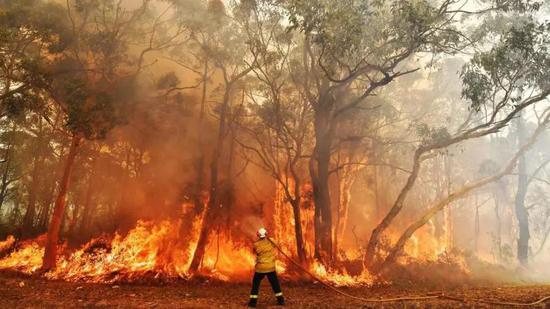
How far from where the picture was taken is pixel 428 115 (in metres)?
30.0

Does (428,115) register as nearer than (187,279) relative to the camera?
No

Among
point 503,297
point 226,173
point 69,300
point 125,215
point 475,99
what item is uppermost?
point 475,99

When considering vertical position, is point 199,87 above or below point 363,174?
above

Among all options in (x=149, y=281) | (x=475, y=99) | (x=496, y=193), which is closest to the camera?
(x=475, y=99)

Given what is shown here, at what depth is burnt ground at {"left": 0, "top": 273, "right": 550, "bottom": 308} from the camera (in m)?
10.4

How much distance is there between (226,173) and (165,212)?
3817mm

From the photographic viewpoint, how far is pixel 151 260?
1644 cm

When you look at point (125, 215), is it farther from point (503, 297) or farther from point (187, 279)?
point (503, 297)

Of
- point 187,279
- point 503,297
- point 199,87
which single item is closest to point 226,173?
point 199,87

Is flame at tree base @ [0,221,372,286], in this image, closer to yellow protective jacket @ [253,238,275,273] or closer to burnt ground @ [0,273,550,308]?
burnt ground @ [0,273,550,308]

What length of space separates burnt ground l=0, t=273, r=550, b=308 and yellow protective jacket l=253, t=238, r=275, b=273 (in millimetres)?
1038

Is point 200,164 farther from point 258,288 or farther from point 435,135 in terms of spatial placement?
point 435,135

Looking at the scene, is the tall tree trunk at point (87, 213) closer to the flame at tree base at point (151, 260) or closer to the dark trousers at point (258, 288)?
the flame at tree base at point (151, 260)

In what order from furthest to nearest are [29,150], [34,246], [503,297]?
[29,150], [34,246], [503,297]
